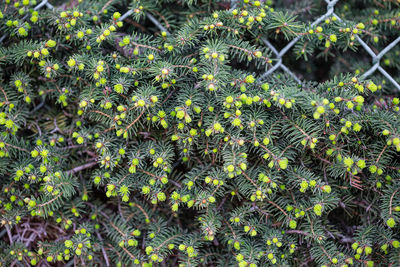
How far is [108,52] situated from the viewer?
4.06 ft

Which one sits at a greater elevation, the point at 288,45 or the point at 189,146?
the point at 288,45

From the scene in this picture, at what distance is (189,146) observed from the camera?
1128mm

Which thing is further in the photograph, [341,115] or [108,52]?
[108,52]

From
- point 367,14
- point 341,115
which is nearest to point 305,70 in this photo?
point 367,14

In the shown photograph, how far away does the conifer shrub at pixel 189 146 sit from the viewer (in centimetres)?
108

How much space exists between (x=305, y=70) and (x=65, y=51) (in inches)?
40.9

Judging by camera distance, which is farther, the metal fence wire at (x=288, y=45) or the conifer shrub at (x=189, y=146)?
the metal fence wire at (x=288, y=45)

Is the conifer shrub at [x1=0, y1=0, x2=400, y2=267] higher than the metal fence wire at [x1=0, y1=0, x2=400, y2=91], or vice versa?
the metal fence wire at [x1=0, y1=0, x2=400, y2=91]

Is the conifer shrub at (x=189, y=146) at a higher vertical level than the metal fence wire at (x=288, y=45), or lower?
lower

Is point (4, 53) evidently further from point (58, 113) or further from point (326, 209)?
point (326, 209)

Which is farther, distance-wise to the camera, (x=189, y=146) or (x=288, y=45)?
(x=288, y=45)

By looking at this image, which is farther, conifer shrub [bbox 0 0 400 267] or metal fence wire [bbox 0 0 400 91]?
metal fence wire [bbox 0 0 400 91]

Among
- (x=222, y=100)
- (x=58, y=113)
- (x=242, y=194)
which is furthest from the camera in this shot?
(x=58, y=113)

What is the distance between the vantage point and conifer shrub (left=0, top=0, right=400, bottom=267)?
108 centimetres
